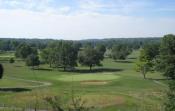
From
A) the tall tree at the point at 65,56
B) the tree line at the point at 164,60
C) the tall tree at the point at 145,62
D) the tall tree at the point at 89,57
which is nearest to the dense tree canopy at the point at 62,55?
the tall tree at the point at 65,56

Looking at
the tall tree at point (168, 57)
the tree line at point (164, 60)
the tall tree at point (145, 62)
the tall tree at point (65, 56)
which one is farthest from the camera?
the tall tree at point (65, 56)

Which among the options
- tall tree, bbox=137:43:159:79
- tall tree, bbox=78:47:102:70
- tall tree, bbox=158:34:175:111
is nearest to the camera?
tall tree, bbox=158:34:175:111

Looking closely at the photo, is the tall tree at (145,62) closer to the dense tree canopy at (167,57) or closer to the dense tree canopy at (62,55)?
the dense tree canopy at (167,57)

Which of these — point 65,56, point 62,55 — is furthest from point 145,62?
point 62,55

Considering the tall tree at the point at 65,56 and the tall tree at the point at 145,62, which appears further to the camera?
the tall tree at the point at 65,56

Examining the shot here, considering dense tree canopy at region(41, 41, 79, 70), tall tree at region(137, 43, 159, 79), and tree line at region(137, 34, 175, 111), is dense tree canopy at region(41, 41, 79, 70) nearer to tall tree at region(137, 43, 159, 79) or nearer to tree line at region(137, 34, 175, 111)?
tall tree at region(137, 43, 159, 79)

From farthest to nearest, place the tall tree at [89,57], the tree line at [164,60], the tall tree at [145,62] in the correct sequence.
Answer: the tall tree at [89,57]
the tall tree at [145,62]
the tree line at [164,60]

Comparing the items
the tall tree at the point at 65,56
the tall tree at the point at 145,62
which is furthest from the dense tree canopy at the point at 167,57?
the tall tree at the point at 65,56

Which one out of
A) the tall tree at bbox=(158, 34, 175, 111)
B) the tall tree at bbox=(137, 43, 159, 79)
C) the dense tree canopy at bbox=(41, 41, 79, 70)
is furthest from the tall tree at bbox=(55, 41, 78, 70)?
the tall tree at bbox=(158, 34, 175, 111)

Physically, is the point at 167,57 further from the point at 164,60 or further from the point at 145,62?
the point at 145,62

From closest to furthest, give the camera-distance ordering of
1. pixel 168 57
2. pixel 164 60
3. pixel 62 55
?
pixel 168 57
pixel 164 60
pixel 62 55

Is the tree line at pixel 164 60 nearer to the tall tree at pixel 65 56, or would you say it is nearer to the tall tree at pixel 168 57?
the tall tree at pixel 168 57

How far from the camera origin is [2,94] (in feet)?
197

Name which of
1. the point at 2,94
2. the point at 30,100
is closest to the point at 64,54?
the point at 2,94
